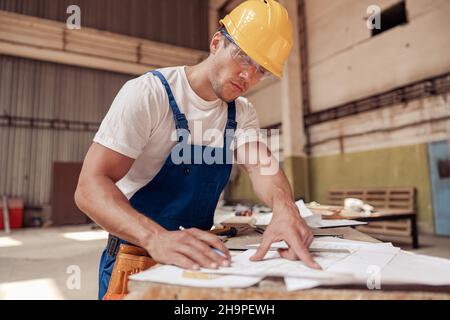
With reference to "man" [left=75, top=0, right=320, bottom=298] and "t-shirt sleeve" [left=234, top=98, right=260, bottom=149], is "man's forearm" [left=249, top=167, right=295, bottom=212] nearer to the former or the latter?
"man" [left=75, top=0, right=320, bottom=298]

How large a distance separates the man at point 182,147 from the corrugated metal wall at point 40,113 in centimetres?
880

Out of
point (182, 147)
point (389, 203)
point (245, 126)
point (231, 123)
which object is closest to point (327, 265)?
point (182, 147)

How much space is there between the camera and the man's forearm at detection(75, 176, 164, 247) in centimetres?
91

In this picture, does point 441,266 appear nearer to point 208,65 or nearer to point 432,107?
point 208,65

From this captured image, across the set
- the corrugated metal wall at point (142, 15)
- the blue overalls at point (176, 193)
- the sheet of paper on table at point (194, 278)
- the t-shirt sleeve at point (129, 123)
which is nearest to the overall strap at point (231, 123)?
the blue overalls at point (176, 193)

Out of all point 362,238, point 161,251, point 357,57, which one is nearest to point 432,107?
point 357,57

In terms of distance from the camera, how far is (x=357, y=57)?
22.0ft

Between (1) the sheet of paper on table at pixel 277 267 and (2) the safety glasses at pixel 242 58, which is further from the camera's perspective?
(2) the safety glasses at pixel 242 58

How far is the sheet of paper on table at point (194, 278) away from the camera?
663mm

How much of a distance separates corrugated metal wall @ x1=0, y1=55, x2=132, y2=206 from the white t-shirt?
29.1ft

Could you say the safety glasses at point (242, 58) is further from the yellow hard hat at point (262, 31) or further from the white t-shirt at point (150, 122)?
the white t-shirt at point (150, 122)

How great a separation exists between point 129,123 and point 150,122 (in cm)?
11

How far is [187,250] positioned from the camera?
82cm

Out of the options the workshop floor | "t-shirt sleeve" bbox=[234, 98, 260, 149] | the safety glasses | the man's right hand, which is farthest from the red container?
the man's right hand
